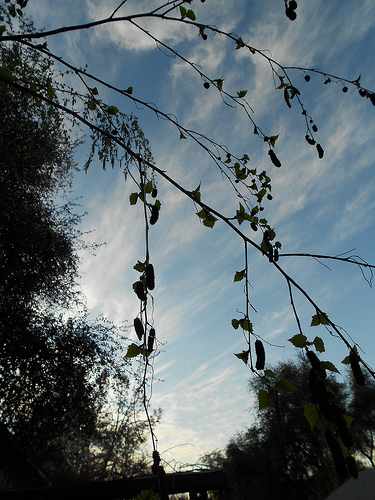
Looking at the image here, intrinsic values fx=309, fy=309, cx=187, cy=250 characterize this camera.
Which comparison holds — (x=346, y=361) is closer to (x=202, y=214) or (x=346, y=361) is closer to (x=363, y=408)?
(x=202, y=214)

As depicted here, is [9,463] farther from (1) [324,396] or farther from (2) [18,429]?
(1) [324,396]

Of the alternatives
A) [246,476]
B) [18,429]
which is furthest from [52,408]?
[246,476]

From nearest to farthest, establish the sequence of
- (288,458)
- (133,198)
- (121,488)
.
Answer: (133,198), (121,488), (288,458)

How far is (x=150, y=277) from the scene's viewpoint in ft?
3.49

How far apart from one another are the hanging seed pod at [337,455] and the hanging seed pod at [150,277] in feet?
2.19

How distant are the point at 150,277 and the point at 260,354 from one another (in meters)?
0.51

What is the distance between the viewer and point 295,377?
25234 mm

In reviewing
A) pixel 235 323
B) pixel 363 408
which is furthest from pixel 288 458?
pixel 235 323

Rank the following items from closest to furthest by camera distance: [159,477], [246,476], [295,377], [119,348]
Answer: [159,477]
[119,348]
[246,476]
[295,377]

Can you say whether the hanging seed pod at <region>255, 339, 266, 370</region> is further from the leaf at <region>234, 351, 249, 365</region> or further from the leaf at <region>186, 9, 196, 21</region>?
the leaf at <region>186, 9, 196, 21</region>

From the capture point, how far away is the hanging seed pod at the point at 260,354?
113 centimetres

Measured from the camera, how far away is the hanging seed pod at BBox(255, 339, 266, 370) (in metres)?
1.13

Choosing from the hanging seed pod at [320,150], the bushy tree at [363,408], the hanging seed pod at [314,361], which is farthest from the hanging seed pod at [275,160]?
the bushy tree at [363,408]

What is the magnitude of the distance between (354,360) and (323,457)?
79.8 feet
